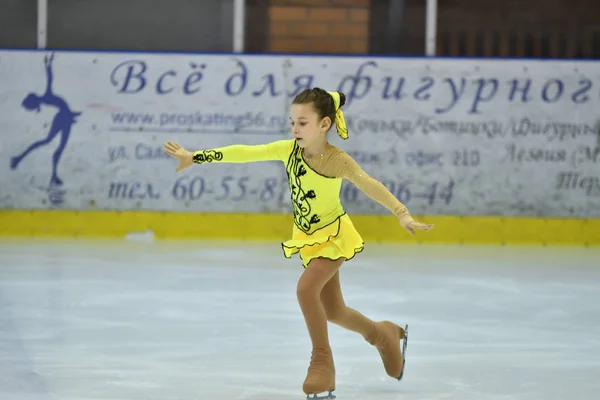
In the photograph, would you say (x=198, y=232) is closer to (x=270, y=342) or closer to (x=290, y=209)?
(x=290, y=209)

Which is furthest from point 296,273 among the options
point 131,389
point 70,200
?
point 131,389

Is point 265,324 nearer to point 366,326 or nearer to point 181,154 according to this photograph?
point 366,326

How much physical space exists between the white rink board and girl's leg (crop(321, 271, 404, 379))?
638cm

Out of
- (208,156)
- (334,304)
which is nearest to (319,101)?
(208,156)

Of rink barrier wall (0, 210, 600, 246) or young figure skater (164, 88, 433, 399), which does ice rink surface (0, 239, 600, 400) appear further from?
rink barrier wall (0, 210, 600, 246)

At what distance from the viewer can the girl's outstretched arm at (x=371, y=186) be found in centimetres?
423

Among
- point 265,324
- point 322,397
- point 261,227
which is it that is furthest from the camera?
point 261,227

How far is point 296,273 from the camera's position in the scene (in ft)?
28.2

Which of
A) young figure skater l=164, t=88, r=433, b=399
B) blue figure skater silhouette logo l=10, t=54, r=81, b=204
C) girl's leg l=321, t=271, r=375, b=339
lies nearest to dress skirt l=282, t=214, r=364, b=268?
young figure skater l=164, t=88, r=433, b=399

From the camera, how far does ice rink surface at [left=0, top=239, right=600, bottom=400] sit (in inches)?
185

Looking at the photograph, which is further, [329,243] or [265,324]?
[265,324]

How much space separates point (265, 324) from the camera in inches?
245

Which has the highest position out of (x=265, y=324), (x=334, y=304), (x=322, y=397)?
(x=334, y=304)

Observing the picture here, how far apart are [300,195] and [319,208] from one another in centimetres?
10
